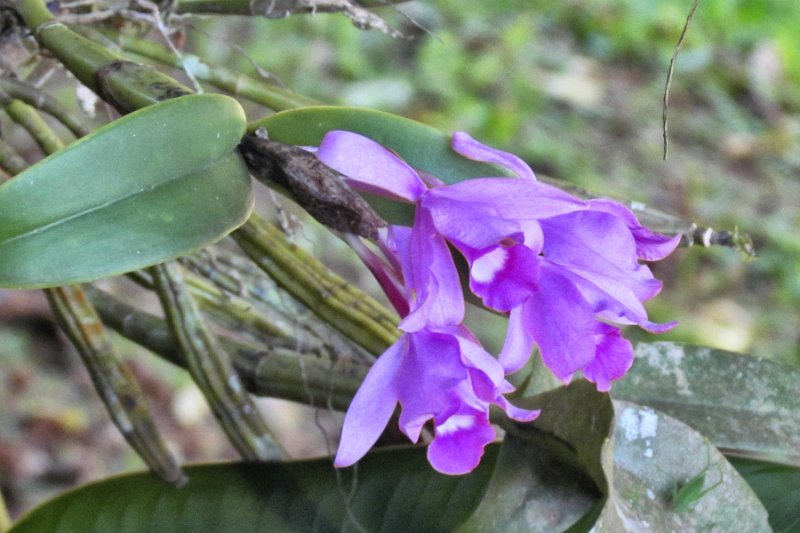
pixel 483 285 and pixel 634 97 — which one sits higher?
pixel 483 285

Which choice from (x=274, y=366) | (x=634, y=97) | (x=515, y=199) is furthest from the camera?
(x=634, y=97)

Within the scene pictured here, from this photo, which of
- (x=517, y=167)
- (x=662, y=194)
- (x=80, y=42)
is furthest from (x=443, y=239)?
(x=662, y=194)

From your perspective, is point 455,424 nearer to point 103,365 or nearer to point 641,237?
point 641,237

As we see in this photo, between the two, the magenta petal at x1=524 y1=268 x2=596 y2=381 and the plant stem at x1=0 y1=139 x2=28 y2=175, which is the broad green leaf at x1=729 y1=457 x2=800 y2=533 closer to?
the magenta petal at x1=524 y1=268 x2=596 y2=381

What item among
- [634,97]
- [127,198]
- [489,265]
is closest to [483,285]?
[489,265]

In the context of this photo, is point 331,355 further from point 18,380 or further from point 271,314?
point 18,380

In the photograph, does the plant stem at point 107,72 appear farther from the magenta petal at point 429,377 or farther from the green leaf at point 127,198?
the magenta petal at point 429,377
